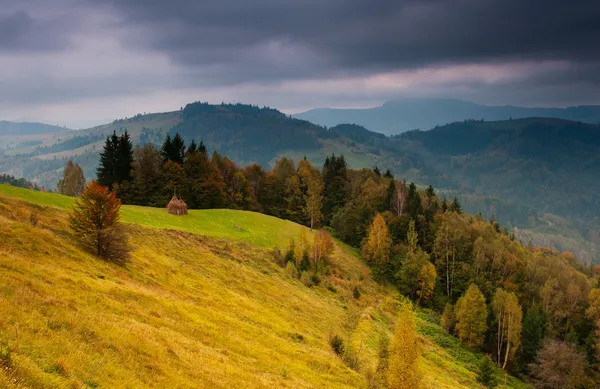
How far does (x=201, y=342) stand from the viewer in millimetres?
26859

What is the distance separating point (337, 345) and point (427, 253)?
2546 inches

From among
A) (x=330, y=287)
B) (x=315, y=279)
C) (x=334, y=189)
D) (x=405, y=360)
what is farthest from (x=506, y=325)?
(x=334, y=189)

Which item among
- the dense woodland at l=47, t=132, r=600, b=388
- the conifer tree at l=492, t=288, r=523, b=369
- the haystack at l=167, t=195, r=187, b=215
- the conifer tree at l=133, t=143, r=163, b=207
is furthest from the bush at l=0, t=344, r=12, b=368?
the conifer tree at l=133, t=143, r=163, b=207

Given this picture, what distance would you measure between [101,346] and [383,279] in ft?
261

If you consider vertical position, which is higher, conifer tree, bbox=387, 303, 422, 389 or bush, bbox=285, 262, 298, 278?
conifer tree, bbox=387, 303, 422, 389

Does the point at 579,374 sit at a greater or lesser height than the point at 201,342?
lesser

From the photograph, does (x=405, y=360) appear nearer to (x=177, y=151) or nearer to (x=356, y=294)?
(x=356, y=294)

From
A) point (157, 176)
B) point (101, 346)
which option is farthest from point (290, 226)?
point (101, 346)

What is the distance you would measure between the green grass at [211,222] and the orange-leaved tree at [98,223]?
2050cm

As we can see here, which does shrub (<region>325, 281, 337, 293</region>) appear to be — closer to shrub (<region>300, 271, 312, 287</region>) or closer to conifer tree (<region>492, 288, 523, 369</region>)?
shrub (<region>300, 271, 312, 287</region>)

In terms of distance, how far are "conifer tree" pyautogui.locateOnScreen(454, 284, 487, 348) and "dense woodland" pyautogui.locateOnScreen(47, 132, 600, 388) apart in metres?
0.19

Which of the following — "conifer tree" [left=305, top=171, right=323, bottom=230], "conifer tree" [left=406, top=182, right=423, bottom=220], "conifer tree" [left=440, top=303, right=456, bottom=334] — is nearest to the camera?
"conifer tree" [left=440, top=303, right=456, bottom=334]

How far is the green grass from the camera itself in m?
55.1

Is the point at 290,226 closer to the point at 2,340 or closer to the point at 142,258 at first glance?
the point at 142,258
